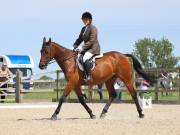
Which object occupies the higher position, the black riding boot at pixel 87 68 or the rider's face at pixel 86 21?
the rider's face at pixel 86 21

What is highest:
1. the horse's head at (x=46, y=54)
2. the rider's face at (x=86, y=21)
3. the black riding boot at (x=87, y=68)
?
the rider's face at (x=86, y=21)

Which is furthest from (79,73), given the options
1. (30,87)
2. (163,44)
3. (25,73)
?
(163,44)

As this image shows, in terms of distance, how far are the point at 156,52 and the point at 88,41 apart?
8030cm

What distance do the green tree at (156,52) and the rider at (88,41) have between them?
7636 centimetres

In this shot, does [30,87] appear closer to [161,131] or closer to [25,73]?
[25,73]

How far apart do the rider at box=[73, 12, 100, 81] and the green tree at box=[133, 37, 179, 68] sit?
76359mm

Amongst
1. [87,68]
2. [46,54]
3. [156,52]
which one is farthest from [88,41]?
[156,52]

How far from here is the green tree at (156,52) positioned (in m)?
91.4

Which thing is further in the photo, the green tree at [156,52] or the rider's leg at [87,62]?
the green tree at [156,52]

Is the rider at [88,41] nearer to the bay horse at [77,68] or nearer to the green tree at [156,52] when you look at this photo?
the bay horse at [77,68]

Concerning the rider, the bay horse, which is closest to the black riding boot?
the rider

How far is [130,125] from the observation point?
11688mm

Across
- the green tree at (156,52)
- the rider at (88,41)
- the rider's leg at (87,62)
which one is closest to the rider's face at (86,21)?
the rider at (88,41)

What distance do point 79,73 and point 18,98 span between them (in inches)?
522
